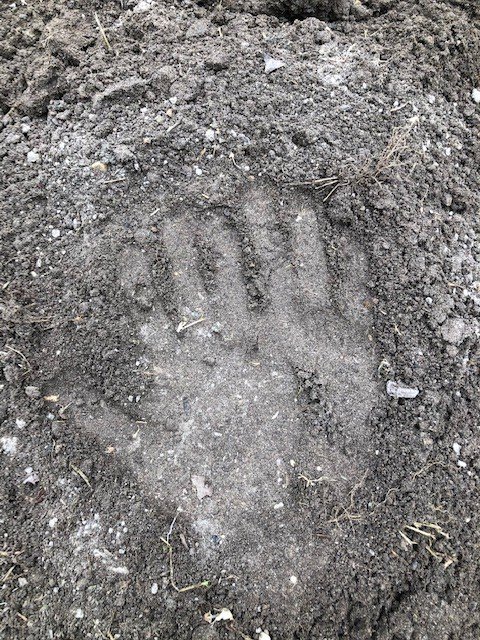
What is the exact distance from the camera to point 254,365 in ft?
6.13

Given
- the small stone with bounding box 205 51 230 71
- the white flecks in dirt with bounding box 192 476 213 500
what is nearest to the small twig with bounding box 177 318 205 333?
the white flecks in dirt with bounding box 192 476 213 500

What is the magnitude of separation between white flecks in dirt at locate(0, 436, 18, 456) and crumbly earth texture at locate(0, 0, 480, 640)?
0.03 feet

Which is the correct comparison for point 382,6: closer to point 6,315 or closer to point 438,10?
point 438,10

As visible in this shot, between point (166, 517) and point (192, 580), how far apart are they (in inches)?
8.8

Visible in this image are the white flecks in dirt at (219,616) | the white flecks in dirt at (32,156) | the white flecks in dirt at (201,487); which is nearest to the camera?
the white flecks in dirt at (219,616)

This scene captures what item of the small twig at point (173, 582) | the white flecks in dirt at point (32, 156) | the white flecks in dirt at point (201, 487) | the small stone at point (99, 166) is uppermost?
the white flecks in dirt at point (32, 156)

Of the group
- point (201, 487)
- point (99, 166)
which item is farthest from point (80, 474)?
point (99, 166)

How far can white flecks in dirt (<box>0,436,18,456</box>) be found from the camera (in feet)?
5.84

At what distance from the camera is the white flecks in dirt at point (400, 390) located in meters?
1.82

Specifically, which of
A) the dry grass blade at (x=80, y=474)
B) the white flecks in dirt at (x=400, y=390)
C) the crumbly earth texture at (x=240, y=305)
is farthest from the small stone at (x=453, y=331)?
the dry grass blade at (x=80, y=474)

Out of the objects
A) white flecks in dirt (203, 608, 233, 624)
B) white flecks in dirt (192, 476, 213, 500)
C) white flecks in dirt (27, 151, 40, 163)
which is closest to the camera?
white flecks in dirt (203, 608, 233, 624)

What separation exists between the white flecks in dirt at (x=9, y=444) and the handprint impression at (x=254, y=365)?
1.42ft

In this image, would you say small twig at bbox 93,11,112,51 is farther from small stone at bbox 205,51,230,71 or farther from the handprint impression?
the handprint impression

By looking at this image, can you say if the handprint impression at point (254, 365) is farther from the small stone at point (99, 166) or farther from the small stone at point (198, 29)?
the small stone at point (198, 29)
